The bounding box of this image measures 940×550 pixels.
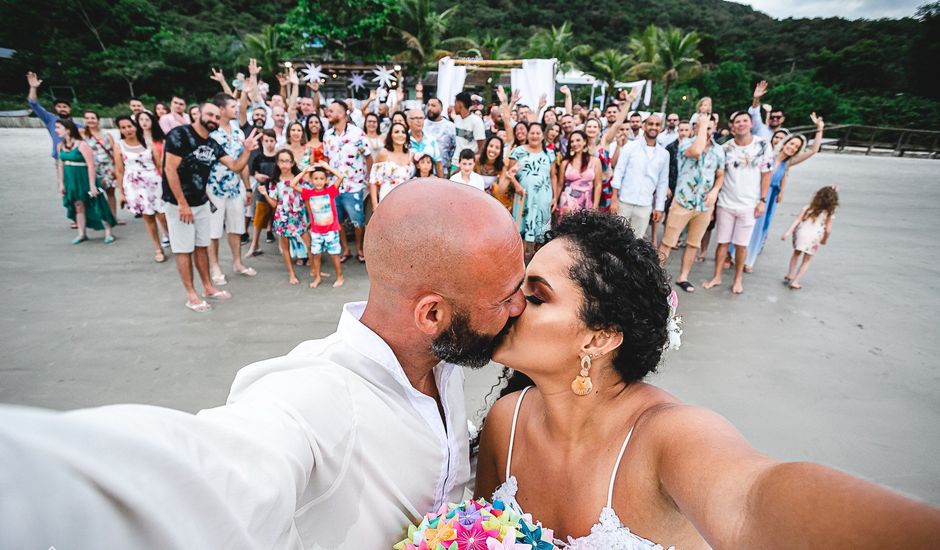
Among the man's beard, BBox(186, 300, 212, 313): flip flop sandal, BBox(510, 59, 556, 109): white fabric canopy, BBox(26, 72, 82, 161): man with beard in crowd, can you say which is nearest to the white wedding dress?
the man's beard

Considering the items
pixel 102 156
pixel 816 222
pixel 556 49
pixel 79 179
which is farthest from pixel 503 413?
pixel 556 49

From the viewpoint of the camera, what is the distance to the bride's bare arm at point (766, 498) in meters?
0.76

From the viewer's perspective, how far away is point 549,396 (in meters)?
1.81

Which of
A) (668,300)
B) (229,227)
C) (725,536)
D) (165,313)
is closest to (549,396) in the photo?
(668,300)

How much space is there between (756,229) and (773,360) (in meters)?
3.03

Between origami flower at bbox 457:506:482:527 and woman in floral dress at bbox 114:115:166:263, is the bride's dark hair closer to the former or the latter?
origami flower at bbox 457:506:482:527

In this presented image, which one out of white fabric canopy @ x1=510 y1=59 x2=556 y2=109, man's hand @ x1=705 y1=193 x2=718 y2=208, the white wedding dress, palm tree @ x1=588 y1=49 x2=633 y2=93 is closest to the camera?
the white wedding dress

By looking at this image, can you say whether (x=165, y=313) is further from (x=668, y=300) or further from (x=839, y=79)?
(x=839, y=79)

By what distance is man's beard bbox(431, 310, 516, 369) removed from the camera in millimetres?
1380

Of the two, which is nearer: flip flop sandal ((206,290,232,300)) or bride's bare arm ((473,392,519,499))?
bride's bare arm ((473,392,519,499))

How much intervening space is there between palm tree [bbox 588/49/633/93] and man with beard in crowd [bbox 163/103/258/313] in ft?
98.7

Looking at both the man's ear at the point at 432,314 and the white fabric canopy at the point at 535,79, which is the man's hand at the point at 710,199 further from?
the white fabric canopy at the point at 535,79

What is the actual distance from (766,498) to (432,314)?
92 centimetres

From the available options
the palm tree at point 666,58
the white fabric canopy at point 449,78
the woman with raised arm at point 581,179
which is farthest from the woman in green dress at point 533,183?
the palm tree at point 666,58
